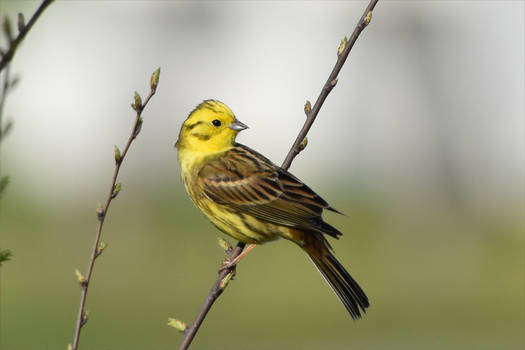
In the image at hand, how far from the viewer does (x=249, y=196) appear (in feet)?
17.0

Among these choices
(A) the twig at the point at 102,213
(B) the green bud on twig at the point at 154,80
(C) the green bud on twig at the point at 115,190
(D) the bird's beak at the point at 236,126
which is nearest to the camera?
(A) the twig at the point at 102,213

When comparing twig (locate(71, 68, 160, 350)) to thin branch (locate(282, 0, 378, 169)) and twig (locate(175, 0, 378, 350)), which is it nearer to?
twig (locate(175, 0, 378, 350))

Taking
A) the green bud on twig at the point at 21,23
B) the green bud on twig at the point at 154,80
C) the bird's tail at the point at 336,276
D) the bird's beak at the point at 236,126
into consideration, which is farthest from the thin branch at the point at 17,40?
the bird's beak at the point at 236,126

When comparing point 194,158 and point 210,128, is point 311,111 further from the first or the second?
point 194,158

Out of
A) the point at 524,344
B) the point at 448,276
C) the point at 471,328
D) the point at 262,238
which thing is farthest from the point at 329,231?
the point at 448,276

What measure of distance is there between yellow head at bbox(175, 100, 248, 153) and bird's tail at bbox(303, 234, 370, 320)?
93 cm

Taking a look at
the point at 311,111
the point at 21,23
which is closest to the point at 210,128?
the point at 311,111

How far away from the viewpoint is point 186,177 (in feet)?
17.9

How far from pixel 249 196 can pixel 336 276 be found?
74 centimetres

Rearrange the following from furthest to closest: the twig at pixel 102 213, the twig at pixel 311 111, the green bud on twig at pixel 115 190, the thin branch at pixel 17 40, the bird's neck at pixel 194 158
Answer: the bird's neck at pixel 194 158 → the twig at pixel 311 111 → the green bud on twig at pixel 115 190 → the twig at pixel 102 213 → the thin branch at pixel 17 40

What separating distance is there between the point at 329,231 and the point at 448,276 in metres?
13.5

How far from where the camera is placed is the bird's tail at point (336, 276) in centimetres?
478

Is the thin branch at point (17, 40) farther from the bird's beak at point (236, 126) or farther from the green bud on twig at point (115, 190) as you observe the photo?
the bird's beak at point (236, 126)

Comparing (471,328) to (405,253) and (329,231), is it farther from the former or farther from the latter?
(329,231)
